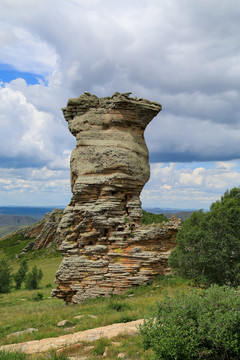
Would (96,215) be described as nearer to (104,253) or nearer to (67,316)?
(104,253)

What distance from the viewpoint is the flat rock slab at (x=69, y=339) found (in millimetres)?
10117

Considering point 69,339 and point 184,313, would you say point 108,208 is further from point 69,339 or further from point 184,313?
point 184,313

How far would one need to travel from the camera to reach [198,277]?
17109 millimetres

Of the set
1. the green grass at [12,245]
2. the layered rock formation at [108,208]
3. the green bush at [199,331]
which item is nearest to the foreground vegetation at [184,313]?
the green bush at [199,331]

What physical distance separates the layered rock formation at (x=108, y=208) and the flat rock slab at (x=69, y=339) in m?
8.39

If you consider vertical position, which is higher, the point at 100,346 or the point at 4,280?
the point at 100,346

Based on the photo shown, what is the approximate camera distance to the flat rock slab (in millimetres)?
10117

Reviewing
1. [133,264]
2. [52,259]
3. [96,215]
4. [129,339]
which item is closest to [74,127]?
[96,215]

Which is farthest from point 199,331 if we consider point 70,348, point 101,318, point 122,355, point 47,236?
point 47,236

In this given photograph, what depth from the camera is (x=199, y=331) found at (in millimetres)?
7289

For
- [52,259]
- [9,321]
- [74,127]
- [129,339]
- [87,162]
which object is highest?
[74,127]

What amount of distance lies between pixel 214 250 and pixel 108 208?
342 inches

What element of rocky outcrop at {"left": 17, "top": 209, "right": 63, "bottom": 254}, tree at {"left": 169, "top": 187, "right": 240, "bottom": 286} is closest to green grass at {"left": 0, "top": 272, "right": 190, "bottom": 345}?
tree at {"left": 169, "top": 187, "right": 240, "bottom": 286}

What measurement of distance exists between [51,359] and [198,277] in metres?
10.9
